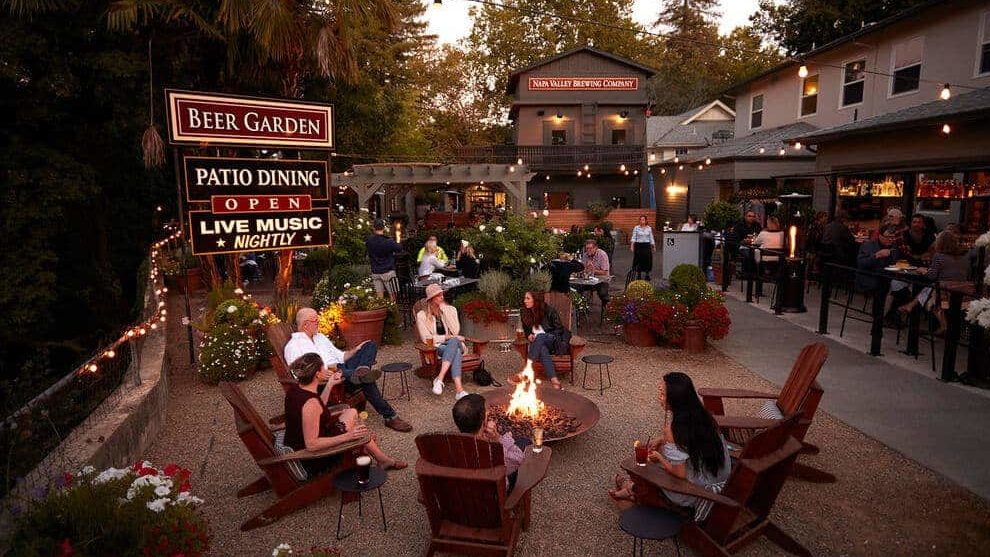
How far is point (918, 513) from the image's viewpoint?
4.27 metres

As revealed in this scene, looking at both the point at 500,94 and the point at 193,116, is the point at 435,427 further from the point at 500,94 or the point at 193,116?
the point at 500,94

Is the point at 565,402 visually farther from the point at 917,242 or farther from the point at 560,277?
the point at 917,242

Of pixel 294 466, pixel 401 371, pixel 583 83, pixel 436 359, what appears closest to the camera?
pixel 294 466

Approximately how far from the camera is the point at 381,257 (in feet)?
35.3

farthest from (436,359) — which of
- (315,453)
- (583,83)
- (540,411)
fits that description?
(583,83)

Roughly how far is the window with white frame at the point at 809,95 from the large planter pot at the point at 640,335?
41.5 feet

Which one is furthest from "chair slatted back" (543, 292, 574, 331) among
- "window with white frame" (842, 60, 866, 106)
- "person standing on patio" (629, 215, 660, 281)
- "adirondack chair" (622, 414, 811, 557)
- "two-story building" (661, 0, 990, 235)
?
"window with white frame" (842, 60, 866, 106)

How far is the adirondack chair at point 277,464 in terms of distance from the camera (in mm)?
4254

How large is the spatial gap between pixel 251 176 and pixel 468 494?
15.5ft

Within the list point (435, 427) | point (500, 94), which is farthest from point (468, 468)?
point (500, 94)

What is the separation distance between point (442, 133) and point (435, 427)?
32.0m

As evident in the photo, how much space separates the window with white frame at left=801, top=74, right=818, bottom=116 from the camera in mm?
17484

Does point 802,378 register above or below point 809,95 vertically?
below

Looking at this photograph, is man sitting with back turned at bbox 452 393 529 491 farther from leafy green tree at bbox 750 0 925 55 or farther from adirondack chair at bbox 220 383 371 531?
leafy green tree at bbox 750 0 925 55
